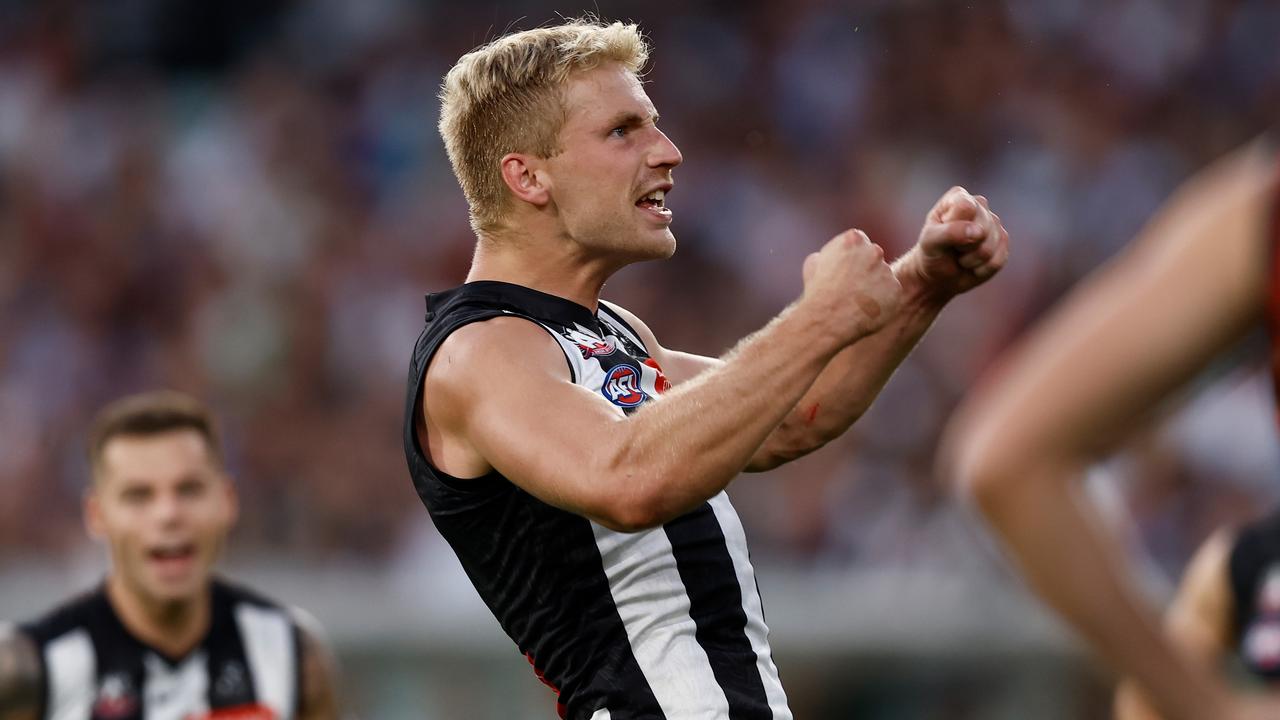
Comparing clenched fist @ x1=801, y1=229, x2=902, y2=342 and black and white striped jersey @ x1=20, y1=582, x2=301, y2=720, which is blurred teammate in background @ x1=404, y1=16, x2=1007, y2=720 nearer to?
clenched fist @ x1=801, y1=229, x2=902, y2=342

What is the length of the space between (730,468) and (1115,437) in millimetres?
1517

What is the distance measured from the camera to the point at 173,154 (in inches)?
511

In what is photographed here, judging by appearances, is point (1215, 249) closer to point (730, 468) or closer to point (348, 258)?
point (730, 468)

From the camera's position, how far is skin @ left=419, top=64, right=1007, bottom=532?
3.33 metres

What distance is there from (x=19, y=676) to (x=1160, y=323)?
497 cm

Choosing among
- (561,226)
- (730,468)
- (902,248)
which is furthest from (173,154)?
(730,468)

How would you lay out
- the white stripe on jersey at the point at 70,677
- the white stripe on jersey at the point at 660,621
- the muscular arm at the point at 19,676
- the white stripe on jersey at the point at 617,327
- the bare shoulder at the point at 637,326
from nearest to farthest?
the white stripe on jersey at the point at 660,621
the white stripe on jersey at the point at 617,327
the bare shoulder at the point at 637,326
the muscular arm at the point at 19,676
the white stripe on jersey at the point at 70,677

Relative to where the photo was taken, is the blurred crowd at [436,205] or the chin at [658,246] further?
the blurred crowd at [436,205]

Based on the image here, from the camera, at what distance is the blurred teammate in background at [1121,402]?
5.94ft

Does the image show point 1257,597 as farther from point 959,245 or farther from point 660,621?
point 660,621

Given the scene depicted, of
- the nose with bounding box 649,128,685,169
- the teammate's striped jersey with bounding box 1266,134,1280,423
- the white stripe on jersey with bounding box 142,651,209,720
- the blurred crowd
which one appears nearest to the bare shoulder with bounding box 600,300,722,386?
the nose with bounding box 649,128,685,169

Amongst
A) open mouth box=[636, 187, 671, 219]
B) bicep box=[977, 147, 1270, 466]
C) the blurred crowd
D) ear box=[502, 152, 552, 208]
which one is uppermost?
the blurred crowd

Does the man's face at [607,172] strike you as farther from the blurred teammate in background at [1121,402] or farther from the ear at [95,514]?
the ear at [95,514]

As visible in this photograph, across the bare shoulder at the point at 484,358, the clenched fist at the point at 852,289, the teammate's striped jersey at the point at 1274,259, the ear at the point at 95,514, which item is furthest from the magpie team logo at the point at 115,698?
the teammate's striped jersey at the point at 1274,259
